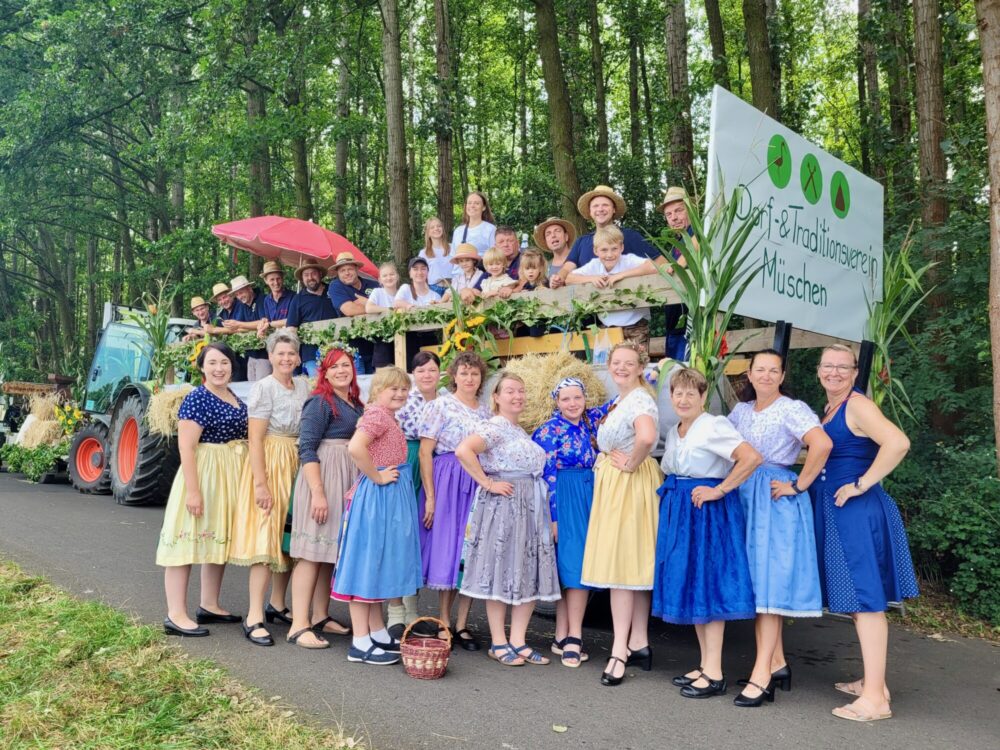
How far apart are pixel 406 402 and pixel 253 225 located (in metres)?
5.33

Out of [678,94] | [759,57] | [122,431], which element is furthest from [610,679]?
[678,94]

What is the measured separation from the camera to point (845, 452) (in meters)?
3.98

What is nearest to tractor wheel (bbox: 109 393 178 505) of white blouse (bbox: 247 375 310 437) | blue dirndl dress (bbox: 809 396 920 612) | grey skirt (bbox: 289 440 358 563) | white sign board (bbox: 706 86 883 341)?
white blouse (bbox: 247 375 310 437)

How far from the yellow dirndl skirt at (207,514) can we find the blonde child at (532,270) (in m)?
2.49

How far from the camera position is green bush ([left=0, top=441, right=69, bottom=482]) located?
12.2 m

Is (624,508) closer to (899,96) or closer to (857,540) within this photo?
(857,540)

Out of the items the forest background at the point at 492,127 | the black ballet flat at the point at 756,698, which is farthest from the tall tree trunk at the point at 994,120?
the black ballet flat at the point at 756,698

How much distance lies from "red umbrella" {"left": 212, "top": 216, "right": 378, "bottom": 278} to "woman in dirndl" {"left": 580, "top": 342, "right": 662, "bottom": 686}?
4.86m

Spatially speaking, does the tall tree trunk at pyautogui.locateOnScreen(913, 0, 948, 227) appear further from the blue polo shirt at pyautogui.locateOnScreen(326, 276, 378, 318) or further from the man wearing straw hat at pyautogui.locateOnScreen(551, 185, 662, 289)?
the blue polo shirt at pyautogui.locateOnScreen(326, 276, 378, 318)

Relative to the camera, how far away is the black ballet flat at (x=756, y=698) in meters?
3.93

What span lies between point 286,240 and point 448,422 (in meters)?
4.92

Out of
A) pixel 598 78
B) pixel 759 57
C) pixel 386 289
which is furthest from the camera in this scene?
pixel 598 78

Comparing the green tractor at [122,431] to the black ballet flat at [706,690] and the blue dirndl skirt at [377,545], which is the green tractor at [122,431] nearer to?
the blue dirndl skirt at [377,545]

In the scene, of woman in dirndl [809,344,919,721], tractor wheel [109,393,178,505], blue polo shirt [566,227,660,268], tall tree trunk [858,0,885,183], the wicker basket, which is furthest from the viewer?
tall tree trunk [858,0,885,183]
